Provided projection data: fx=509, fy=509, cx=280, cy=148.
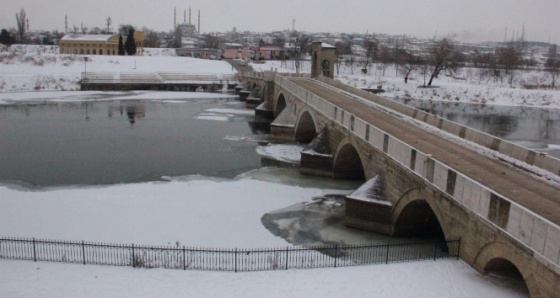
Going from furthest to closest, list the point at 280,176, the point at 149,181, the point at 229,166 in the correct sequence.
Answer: the point at 229,166, the point at 280,176, the point at 149,181

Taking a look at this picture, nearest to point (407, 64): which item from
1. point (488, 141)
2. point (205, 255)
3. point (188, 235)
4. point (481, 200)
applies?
point (488, 141)

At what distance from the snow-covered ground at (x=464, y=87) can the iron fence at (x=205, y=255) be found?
2208 inches

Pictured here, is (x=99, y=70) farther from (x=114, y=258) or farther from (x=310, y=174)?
(x=114, y=258)

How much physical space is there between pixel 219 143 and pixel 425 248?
63.2 ft

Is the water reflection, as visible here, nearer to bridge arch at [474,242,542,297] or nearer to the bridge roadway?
the bridge roadway

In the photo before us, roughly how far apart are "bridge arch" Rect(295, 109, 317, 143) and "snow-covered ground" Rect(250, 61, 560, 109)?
37.7m

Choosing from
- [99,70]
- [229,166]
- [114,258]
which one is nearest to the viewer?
[114,258]

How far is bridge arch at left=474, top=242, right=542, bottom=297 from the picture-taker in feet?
33.4

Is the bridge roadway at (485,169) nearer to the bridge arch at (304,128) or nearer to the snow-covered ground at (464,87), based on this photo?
the bridge arch at (304,128)

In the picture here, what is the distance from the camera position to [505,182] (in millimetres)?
14109

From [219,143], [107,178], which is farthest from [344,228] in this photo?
[219,143]

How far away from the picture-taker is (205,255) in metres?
14.8

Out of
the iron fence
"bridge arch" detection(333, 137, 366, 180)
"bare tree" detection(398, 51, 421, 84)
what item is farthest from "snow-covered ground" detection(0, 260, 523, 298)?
"bare tree" detection(398, 51, 421, 84)

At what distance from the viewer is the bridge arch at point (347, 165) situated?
24656 mm
